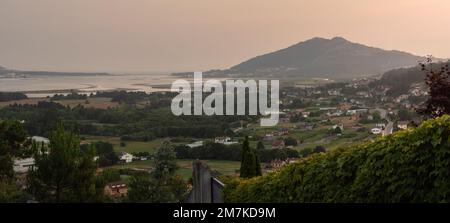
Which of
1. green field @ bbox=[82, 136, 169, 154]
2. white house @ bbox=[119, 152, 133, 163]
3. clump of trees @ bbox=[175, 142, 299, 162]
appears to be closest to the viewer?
clump of trees @ bbox=[175, 142, 299, 162]

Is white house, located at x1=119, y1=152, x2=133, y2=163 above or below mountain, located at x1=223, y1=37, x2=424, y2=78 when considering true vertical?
below

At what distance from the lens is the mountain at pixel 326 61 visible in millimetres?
150250

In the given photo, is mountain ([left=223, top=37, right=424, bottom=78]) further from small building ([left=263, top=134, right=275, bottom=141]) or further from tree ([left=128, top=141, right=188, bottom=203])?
tree ([left=128, top=141, right=188, bottom=203])

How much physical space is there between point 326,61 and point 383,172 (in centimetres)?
16459

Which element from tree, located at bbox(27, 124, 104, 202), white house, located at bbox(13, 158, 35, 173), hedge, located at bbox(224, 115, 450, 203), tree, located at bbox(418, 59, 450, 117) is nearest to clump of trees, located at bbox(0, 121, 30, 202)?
tree, located at bbox(27, 124, 104, 202)

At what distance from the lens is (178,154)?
36.2 m

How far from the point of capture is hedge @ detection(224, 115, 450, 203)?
10.3ft

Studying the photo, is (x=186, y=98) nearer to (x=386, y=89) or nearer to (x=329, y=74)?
(x=386, y=89)

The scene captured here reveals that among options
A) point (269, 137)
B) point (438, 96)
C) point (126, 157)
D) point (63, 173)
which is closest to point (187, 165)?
point (126, 157)

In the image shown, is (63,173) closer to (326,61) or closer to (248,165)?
(248,165)

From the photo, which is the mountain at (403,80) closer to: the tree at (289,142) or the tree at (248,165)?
the tree at (289,142)

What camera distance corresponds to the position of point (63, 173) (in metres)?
13.9

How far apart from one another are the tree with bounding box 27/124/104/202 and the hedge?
33.5 feet
